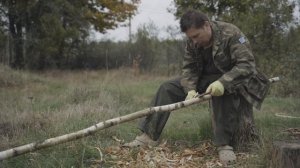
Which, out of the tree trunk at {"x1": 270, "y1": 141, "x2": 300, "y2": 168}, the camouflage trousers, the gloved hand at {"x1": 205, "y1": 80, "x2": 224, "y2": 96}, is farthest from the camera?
the camouflage trousers

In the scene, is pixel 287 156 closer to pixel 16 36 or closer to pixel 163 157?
pixel 163 157

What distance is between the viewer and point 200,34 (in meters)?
4.89

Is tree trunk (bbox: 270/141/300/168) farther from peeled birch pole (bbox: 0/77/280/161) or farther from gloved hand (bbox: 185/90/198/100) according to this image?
gloved hand (bbox: 185/90/198/100)

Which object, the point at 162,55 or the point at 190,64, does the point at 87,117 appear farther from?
the point at 162,55

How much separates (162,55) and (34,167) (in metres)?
16.3

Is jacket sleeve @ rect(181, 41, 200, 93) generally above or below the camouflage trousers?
above

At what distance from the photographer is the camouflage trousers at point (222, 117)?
16.4ft

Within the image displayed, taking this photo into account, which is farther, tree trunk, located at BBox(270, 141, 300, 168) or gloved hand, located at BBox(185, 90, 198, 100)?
gloved hand, located at BBox(185, 90, 198, 100)

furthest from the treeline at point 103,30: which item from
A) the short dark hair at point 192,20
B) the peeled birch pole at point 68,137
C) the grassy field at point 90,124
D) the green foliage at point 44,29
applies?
the peeled birch pole at point 68,137

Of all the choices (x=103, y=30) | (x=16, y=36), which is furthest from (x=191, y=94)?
(x=103, y=30)

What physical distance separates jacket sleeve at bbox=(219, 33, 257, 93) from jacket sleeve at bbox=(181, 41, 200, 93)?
51 centimetres

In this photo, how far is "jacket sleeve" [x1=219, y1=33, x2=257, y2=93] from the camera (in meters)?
4.79

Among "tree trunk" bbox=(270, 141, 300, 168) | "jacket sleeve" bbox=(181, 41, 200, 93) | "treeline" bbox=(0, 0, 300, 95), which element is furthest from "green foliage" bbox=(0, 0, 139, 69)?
"tree trunk" bbox=(270, 141, 300, 168)

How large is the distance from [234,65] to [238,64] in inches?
7.2
